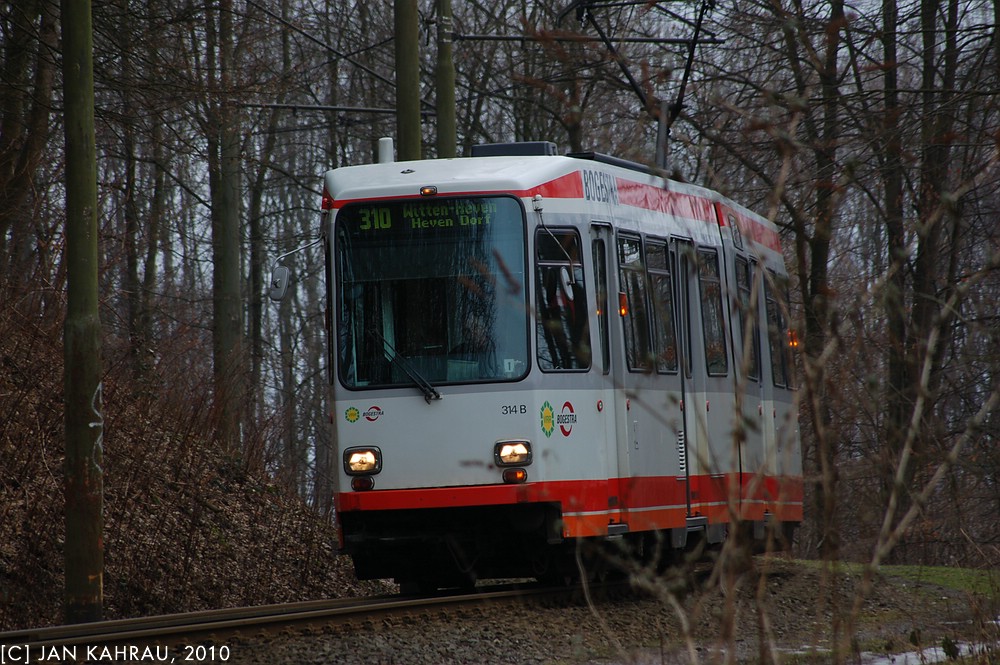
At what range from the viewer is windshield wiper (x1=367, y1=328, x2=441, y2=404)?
10562 millimetres

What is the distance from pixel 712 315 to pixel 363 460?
4.12 meters

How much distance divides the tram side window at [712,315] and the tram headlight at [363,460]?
143 inches

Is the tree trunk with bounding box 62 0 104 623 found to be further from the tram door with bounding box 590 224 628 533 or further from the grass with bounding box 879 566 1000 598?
the grass with bounding box 879 566 1000 598

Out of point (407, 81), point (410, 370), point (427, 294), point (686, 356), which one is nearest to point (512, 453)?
point (410, 370)

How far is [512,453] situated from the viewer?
10484mm

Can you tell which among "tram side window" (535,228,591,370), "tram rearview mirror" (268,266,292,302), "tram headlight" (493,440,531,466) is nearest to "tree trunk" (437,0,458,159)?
"tram side window" (535,228,591,370)

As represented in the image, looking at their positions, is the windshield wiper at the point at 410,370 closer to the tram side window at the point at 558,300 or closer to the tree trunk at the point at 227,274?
the tram side window at the point at 558,300

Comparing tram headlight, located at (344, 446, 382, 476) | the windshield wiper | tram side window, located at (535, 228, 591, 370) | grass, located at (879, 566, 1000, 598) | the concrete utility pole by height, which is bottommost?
grass, located at (879, 566, 1000, 598)

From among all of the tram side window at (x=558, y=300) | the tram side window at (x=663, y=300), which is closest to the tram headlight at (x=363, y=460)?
the tram side window at (x=558, y=300)

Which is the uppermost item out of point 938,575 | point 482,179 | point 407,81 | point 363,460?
point 407,81

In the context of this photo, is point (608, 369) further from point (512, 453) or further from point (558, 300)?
point (512, 453)

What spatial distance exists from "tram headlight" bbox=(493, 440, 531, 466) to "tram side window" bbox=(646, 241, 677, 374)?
183 centimetres

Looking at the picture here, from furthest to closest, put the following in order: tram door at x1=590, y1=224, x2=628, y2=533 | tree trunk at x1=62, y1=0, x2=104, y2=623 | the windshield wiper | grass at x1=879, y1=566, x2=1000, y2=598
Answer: grass at x1=879, y1=566, x2=1000, y2=598 → tram door at x1=590, y1=224, x2=628, y2=533 → the windshield wiper → tree trunk at x1=62, y1=0, x2=104, y2=623

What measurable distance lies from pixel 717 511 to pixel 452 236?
4.20 meters
